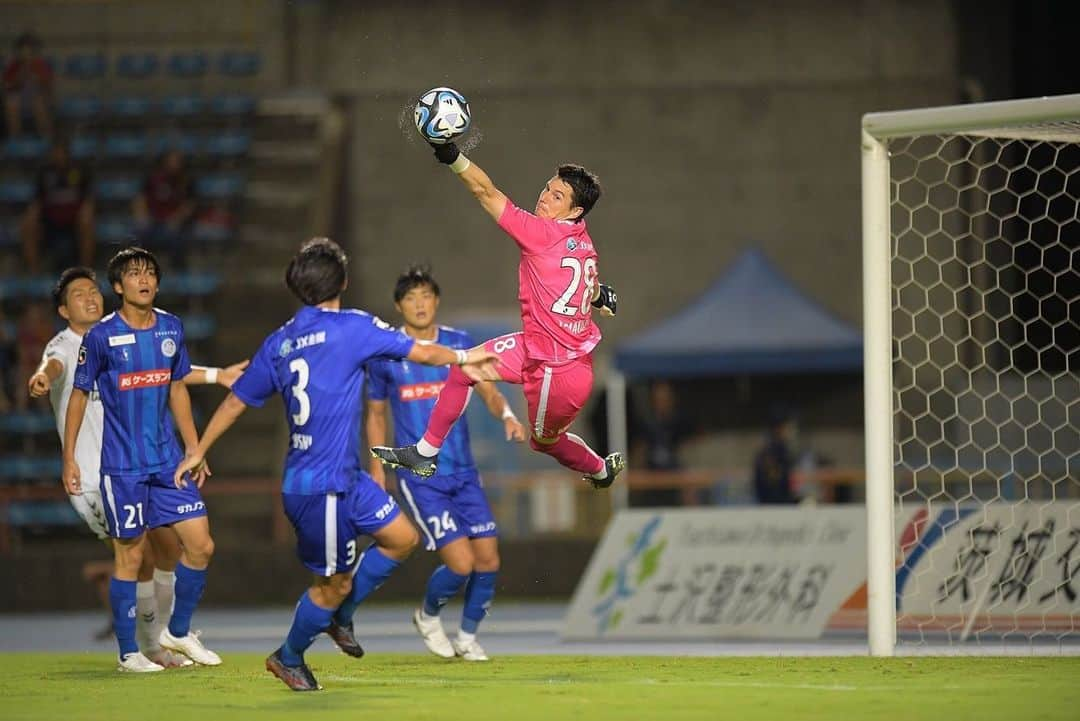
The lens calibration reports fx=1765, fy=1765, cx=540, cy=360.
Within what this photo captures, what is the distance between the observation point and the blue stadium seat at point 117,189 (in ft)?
75.7

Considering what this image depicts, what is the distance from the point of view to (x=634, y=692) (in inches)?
336

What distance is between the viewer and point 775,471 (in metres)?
17.9

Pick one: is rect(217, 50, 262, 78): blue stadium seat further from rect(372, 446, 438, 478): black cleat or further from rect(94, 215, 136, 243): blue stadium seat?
rect(372, 446, 438, 478): black cleat

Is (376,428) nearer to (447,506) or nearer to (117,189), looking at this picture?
(447,506)

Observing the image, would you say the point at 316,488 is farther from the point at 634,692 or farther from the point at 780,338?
the point at 780,338

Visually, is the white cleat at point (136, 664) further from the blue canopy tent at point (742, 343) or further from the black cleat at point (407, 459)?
the blue canopy tent at point (742, 343)

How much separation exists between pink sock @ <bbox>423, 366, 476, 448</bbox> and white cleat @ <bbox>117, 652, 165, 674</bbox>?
7.05ft

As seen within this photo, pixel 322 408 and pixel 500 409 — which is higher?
pixel 322 408

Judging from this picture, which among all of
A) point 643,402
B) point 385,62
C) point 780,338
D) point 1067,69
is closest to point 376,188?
point 385,62

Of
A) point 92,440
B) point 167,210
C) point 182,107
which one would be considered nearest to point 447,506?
point 92,440

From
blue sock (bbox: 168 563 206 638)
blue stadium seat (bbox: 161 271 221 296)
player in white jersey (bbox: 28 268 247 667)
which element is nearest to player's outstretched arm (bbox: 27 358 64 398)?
player in white jersey (bbox: 28 268 247 667)

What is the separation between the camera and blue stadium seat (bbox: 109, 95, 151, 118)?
24.3 m

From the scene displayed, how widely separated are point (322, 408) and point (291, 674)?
1.30m

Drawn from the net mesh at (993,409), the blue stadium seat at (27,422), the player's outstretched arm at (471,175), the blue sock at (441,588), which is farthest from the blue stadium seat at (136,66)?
the player's outstretched arm at (471,175)
